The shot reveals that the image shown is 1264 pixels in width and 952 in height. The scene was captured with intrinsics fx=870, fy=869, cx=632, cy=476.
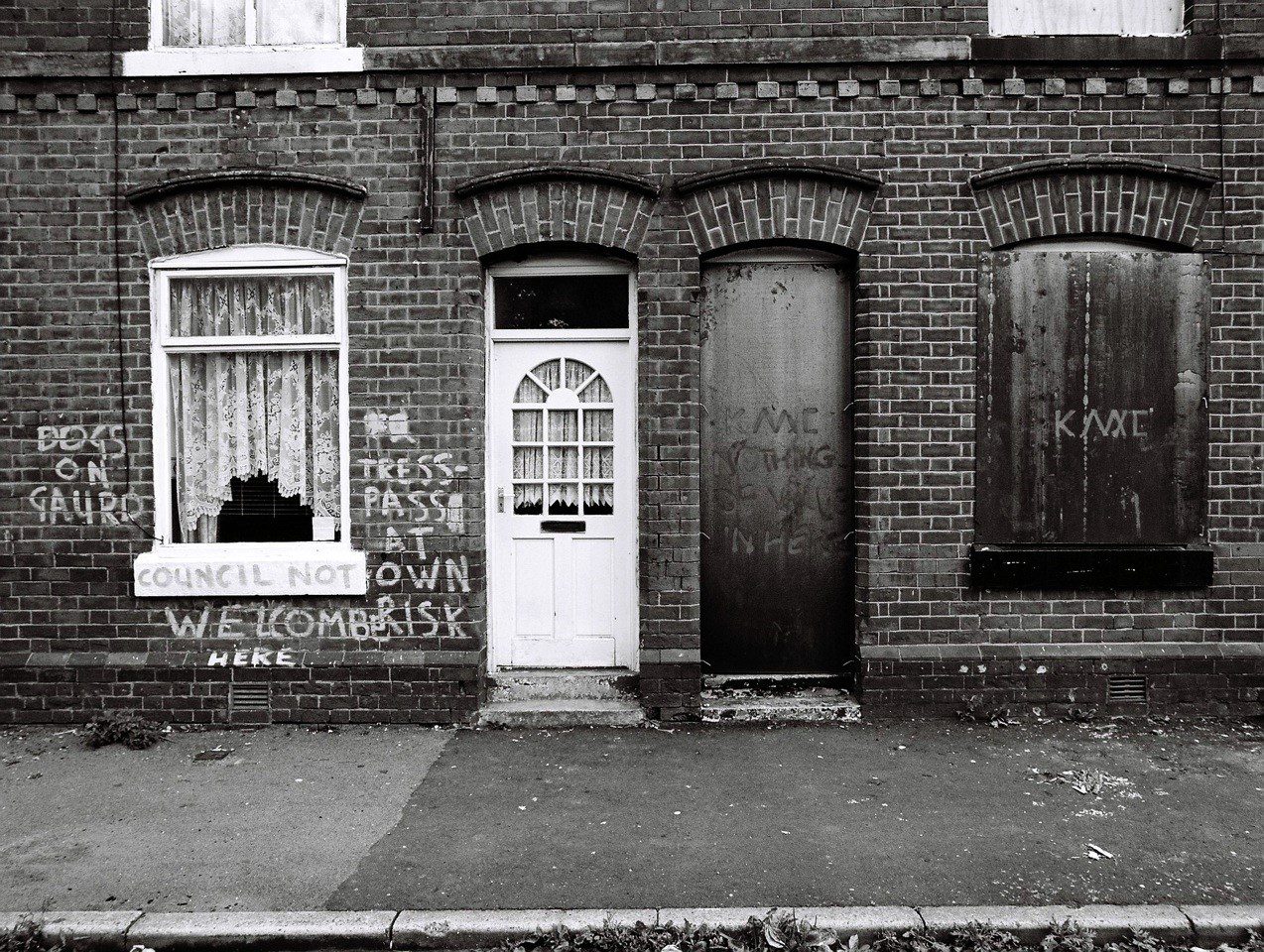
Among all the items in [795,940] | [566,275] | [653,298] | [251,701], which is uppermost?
[566,275]

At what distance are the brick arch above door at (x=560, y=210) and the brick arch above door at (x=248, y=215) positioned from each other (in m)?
0.87

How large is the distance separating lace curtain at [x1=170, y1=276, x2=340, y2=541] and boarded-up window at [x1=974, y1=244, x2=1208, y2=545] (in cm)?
469

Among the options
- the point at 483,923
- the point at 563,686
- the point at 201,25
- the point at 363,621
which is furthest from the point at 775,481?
the point at 201,25

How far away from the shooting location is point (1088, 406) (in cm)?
611

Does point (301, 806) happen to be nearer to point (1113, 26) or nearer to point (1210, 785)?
point (1210, 785)

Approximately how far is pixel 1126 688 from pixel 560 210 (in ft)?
16.9

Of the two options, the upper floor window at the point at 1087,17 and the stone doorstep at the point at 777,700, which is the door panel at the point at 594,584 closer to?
the stone doorstep at the point at 777,700

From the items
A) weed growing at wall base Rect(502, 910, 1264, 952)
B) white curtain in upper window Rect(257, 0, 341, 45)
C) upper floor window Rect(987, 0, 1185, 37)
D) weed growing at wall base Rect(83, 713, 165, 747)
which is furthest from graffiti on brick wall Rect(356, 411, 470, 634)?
upper floor window Rect(987, 0, 1185, 37)

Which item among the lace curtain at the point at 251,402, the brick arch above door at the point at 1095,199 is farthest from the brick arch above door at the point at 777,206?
the lace curtain at the point at 251,402

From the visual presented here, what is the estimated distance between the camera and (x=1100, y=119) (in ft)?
19.6

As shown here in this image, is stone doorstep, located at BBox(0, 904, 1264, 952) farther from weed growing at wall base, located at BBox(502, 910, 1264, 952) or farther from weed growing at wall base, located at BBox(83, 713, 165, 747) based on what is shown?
weed growing at wall base, located at BBox(83, 713, 165, 747)

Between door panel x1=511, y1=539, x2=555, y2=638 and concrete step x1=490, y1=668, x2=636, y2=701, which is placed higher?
door panel x1=511, y1=539, x2=555, y2=638

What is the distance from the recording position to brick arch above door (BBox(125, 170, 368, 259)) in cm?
605

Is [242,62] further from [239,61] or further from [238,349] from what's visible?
[238,349]
